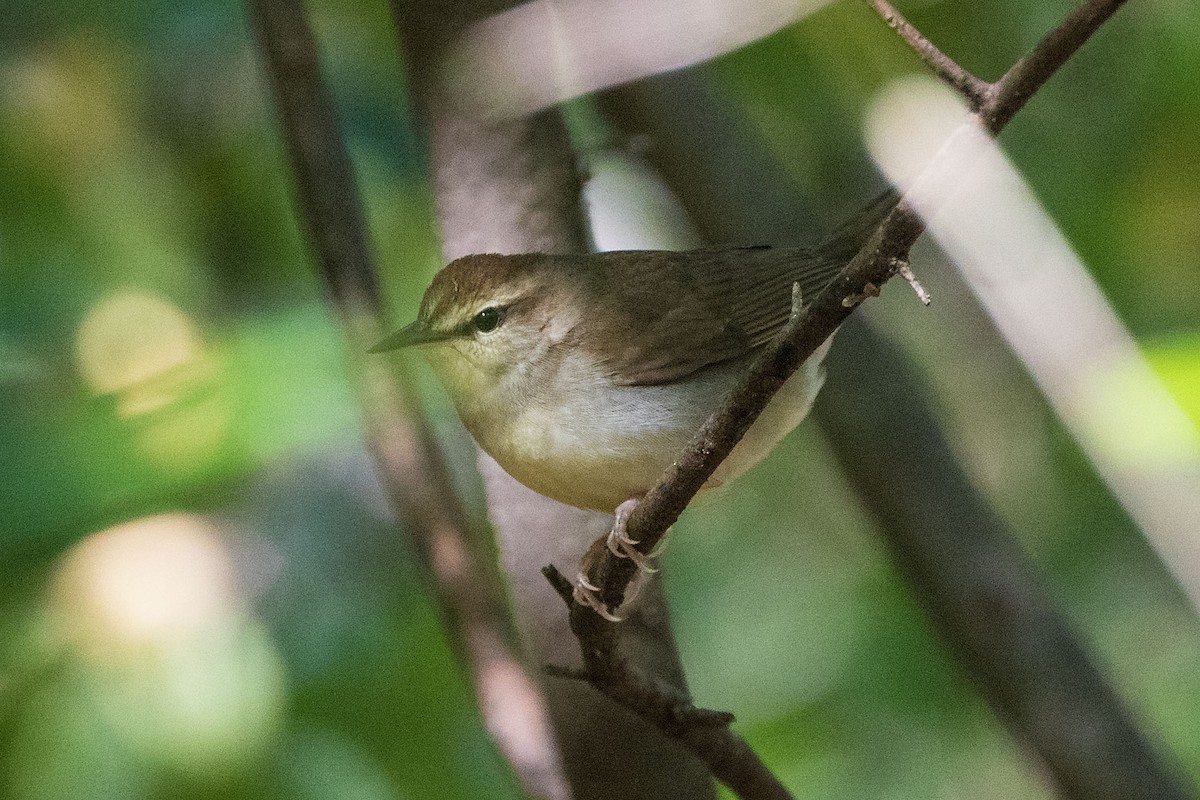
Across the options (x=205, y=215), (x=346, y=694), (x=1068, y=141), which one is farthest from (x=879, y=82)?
(x=346, y=694)

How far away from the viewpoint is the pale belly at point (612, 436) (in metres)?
2.54

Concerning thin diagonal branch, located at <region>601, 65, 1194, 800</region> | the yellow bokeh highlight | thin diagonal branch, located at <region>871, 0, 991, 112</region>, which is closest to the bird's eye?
the yellow bokeh highlight

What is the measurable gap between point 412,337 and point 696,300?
27.1 inches

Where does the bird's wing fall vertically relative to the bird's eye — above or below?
below

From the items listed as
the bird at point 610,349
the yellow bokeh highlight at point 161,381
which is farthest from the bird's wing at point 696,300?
the yellow bokeh highlight at point 161,381

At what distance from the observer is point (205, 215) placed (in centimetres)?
410

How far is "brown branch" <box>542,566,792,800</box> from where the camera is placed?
2.20 metres

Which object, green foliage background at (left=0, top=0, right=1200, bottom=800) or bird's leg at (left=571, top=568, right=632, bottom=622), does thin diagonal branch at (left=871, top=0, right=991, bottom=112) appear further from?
green foliage background at (left=0, top=0, right=1200, bottom=800)

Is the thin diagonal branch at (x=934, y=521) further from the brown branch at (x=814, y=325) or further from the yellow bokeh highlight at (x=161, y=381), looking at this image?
the yellow bokeh highlight at (x=161, y=381)

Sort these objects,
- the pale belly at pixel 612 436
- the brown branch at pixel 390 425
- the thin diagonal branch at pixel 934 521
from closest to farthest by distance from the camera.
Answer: the pale belly at pixel 612 436, the brown branch at pixel 390 425, the thin diagonal branch at pixel 934 521

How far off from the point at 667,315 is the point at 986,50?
76.2 inches

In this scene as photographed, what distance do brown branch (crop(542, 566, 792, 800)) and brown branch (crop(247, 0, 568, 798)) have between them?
393mm

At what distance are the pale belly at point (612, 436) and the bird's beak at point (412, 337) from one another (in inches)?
10.2

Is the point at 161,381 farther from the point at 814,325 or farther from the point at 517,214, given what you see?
the point at 814,325
